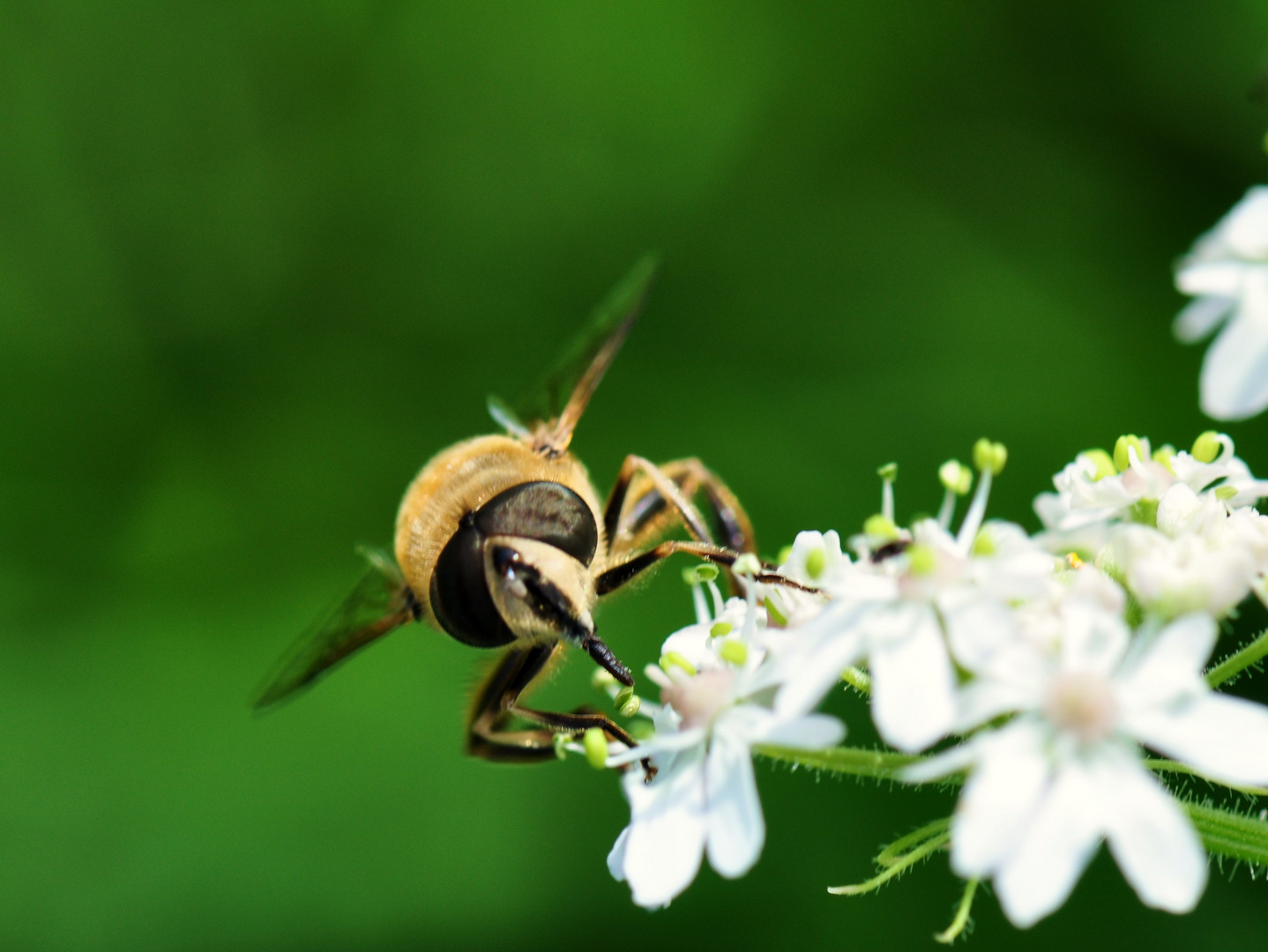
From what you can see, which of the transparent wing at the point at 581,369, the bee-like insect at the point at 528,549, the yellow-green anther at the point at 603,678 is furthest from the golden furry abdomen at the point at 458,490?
the yellow-green anther at the point at 603,678

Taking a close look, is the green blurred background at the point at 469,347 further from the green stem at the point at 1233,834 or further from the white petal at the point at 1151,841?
the white petal at the point at 1151,841

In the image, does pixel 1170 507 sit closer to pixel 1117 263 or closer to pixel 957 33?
pixel 1117 263

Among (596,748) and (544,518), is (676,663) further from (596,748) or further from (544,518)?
(544,518)

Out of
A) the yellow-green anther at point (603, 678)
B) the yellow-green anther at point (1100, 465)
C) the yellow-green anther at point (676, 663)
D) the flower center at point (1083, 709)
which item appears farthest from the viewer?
the yellow-green anther at point (1100, 465)

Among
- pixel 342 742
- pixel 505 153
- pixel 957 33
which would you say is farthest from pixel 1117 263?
pixel 342 742

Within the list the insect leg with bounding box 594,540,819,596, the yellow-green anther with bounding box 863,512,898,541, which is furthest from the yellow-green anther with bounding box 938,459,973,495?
the insect leg with bounding box 594,540,819,596

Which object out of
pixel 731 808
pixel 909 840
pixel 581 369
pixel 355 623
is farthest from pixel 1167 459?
pixel 355 623

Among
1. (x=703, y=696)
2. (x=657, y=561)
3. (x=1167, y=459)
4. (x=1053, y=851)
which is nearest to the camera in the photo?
(x=1053, y=851)
